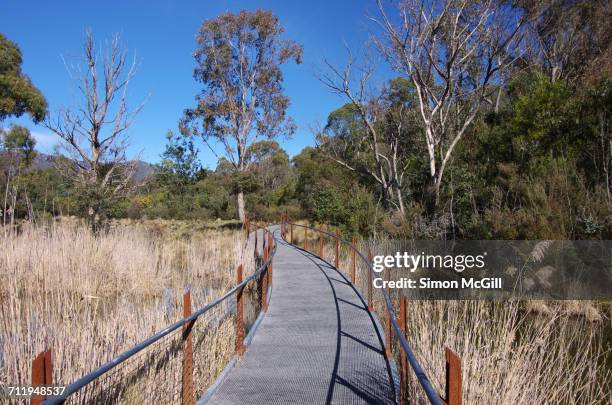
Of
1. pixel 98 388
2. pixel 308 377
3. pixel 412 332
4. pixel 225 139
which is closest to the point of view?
pixel 98 388

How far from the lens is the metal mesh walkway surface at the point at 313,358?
4.16m

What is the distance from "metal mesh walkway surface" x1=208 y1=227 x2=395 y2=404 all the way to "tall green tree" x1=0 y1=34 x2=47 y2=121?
12337 millimetres

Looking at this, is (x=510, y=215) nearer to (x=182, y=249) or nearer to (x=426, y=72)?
(x=426, y=72)

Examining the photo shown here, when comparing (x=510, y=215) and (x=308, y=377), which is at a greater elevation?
(x=510, y=215)

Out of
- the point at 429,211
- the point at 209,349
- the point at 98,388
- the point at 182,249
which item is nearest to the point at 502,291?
the point at 429,211

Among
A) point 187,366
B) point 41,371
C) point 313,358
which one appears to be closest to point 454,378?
point 41,371

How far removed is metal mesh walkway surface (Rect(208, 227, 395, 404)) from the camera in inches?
164


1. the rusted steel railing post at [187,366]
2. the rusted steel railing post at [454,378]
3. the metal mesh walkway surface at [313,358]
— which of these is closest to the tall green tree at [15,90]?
the metal mesh walkway surface at [313,358]

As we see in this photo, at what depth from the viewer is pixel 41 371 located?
5.98 feet

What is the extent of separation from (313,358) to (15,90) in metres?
14.9

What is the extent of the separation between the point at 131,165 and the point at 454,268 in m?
12.5

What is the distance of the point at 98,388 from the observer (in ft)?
11.5

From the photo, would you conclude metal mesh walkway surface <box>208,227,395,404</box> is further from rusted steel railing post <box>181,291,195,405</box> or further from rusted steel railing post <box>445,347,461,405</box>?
rusted steel railing post <box>445,347,461,405</box>

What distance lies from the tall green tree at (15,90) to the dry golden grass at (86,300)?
26.7 ft
